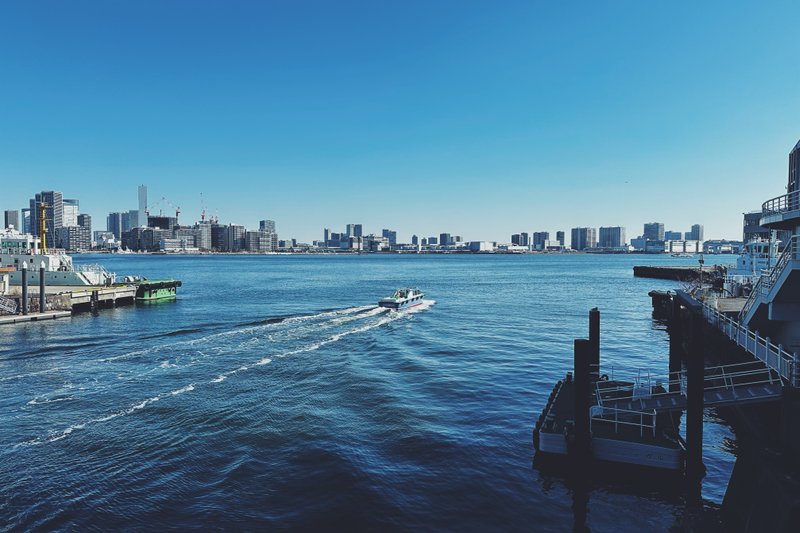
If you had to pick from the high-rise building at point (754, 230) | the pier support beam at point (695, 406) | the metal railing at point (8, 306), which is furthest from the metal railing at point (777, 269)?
the metal railing at point (8, 306)

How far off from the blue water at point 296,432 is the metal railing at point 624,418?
2.40m

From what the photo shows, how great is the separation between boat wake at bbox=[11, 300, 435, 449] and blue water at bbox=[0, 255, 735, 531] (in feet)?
0.67

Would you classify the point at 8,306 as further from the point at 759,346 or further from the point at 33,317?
the point at 759,346

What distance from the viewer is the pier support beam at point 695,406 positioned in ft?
60.7

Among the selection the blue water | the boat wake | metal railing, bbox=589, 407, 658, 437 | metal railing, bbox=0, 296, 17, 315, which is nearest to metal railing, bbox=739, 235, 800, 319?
the blue water

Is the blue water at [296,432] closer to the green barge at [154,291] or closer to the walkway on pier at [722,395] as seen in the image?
the walkway on pier at [722,395]

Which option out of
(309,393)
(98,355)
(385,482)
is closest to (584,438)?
(385,482)

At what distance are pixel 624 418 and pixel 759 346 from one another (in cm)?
724

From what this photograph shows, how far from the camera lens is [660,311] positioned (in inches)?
2638

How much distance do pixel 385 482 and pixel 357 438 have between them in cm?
456

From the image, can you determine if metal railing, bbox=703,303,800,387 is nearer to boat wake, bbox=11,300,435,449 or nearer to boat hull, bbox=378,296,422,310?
boat wake, bbox=11,300,435,449

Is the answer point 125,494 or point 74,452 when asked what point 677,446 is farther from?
point 74,452

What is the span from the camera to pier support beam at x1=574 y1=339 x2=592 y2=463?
63.5ft

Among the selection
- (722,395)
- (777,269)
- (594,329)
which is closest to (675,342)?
(594,329)
